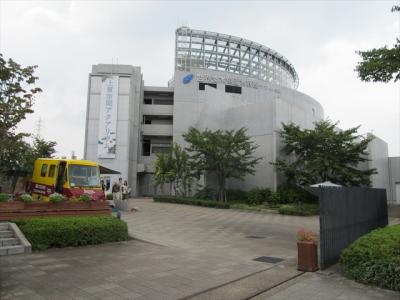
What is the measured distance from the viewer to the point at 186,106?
138 ft

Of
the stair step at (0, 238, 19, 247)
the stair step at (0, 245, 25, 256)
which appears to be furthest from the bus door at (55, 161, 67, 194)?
the stair step at (0, 245, 25, 256)

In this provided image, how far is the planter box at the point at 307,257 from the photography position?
26.0 ft

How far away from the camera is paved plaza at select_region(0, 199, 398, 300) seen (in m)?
6.11

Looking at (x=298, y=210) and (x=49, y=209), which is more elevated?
(x=49, y=209)

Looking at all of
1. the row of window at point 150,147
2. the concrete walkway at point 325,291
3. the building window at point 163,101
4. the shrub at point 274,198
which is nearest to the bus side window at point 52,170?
the concrete walkway at point 325,291

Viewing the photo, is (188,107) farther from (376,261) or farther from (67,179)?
(376,261)

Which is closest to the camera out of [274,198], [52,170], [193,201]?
[52,170]

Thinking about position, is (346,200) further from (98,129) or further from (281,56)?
(281,56)

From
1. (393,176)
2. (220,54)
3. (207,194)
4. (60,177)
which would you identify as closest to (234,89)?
(220,54)

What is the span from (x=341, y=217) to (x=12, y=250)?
27.3ft

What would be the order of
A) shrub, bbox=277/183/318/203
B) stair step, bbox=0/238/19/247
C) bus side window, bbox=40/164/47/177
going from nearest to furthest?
stair step, bbox=0/238/19/247 → bus side window, bbox=40/164/47/177 → shrub, bbox=277/183/318/203

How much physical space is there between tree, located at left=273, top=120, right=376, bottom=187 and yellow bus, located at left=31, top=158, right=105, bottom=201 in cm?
1512

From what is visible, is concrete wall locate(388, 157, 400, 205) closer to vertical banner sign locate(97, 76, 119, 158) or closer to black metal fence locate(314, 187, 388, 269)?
vertical banner sign locate(97, 76, 119, 158)

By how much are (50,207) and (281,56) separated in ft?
162
